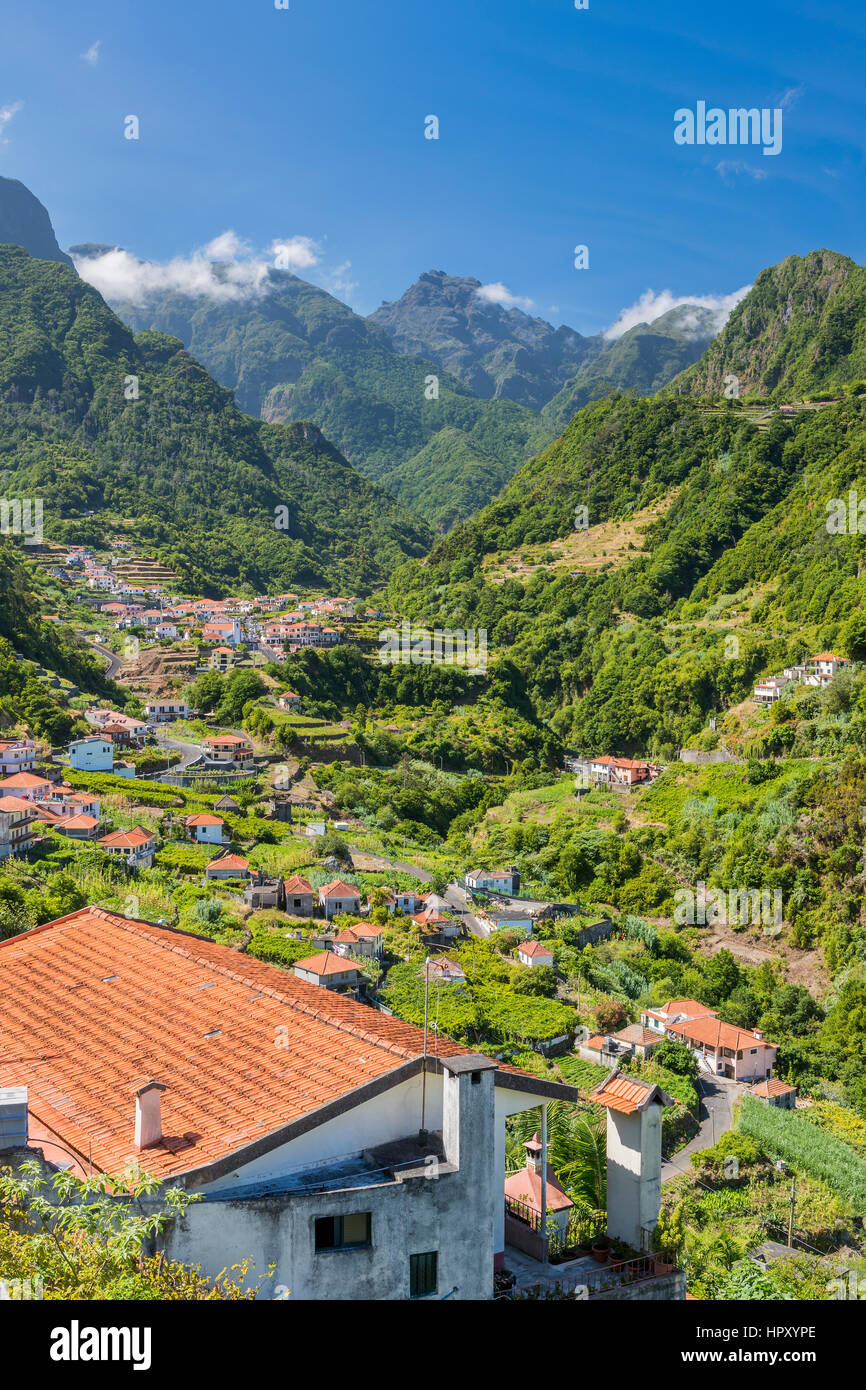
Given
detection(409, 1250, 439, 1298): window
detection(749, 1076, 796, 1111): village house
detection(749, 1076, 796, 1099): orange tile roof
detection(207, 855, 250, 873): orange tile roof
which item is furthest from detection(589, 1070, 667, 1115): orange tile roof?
detection(207, 855, 250, 873): orange tile roof

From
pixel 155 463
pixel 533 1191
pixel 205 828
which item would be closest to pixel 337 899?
pixel 205 828

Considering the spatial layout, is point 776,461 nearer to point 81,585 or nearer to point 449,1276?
point 81,585

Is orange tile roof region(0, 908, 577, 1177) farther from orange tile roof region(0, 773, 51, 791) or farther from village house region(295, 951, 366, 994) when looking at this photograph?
orange tile roof region(0, 773, 51, 791)

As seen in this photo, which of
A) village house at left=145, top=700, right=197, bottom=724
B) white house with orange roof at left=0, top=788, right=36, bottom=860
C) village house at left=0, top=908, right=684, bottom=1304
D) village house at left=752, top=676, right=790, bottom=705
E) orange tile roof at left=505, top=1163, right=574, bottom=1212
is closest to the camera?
village house at left=0, top=908, right=684, bottom=1304

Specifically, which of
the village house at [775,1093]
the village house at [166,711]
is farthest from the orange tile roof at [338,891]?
the village house at [166,711]
